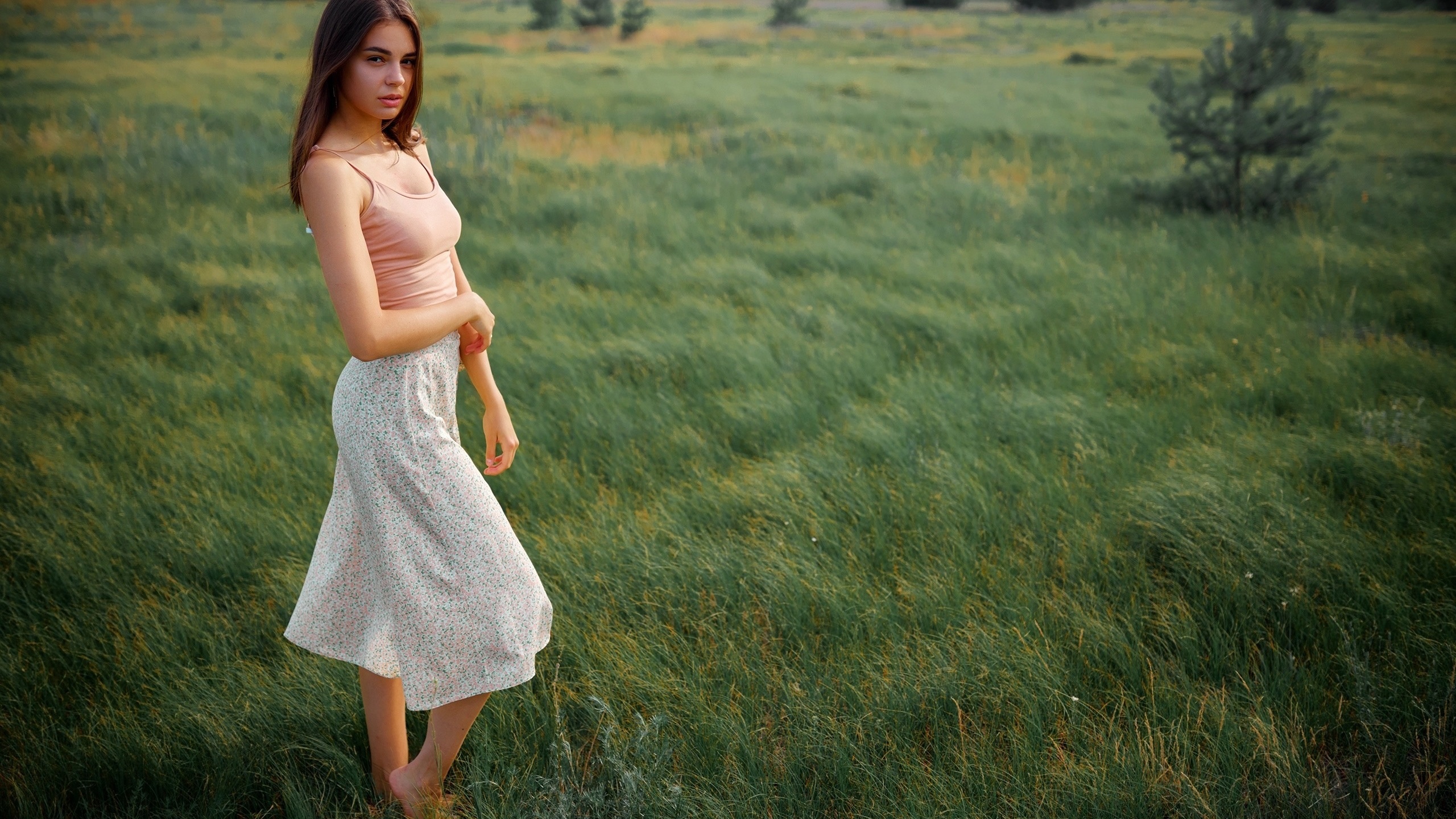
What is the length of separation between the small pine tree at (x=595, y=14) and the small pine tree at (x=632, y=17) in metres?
0.61

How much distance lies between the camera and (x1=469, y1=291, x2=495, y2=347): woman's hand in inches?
75.0

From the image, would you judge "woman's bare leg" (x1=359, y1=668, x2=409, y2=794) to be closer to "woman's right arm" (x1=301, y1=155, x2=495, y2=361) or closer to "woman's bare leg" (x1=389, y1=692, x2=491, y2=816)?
"woman's bare leg" (x1=389, y1=692, x2=491, y2=816)

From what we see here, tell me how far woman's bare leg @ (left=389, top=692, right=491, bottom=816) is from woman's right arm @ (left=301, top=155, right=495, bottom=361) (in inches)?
32.2

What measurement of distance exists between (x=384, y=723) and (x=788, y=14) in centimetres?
3312

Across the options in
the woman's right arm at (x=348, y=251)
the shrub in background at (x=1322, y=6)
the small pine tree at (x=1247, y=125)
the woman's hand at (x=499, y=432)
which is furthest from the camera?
the shrub in background at (x=1322, y=6)

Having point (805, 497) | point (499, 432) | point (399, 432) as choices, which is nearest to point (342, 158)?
point (399, 432)

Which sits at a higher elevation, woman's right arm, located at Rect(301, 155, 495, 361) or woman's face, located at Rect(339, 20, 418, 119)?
woman's face, located at Rect(339, 20, 418, 119)

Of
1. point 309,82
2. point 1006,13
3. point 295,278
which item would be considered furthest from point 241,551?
point 1006,13

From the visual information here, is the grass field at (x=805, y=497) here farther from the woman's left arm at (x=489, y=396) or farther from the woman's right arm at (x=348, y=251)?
the woman's right arm at (x=348, y=251)

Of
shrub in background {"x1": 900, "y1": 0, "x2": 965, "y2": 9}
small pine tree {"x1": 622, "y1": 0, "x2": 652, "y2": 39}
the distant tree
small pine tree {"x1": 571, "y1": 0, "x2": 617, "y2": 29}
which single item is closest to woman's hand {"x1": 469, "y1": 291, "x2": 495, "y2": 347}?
small pine tree {"x1": 622, "y1": 0, "x2": 652, "y2": 39}

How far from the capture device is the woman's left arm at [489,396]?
6.60 ft

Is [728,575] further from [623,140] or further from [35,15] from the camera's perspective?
[35,15]

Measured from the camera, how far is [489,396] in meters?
2.09

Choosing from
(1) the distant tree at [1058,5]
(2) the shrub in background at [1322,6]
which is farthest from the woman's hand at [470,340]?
(1) the distant tree at [1058,5]
